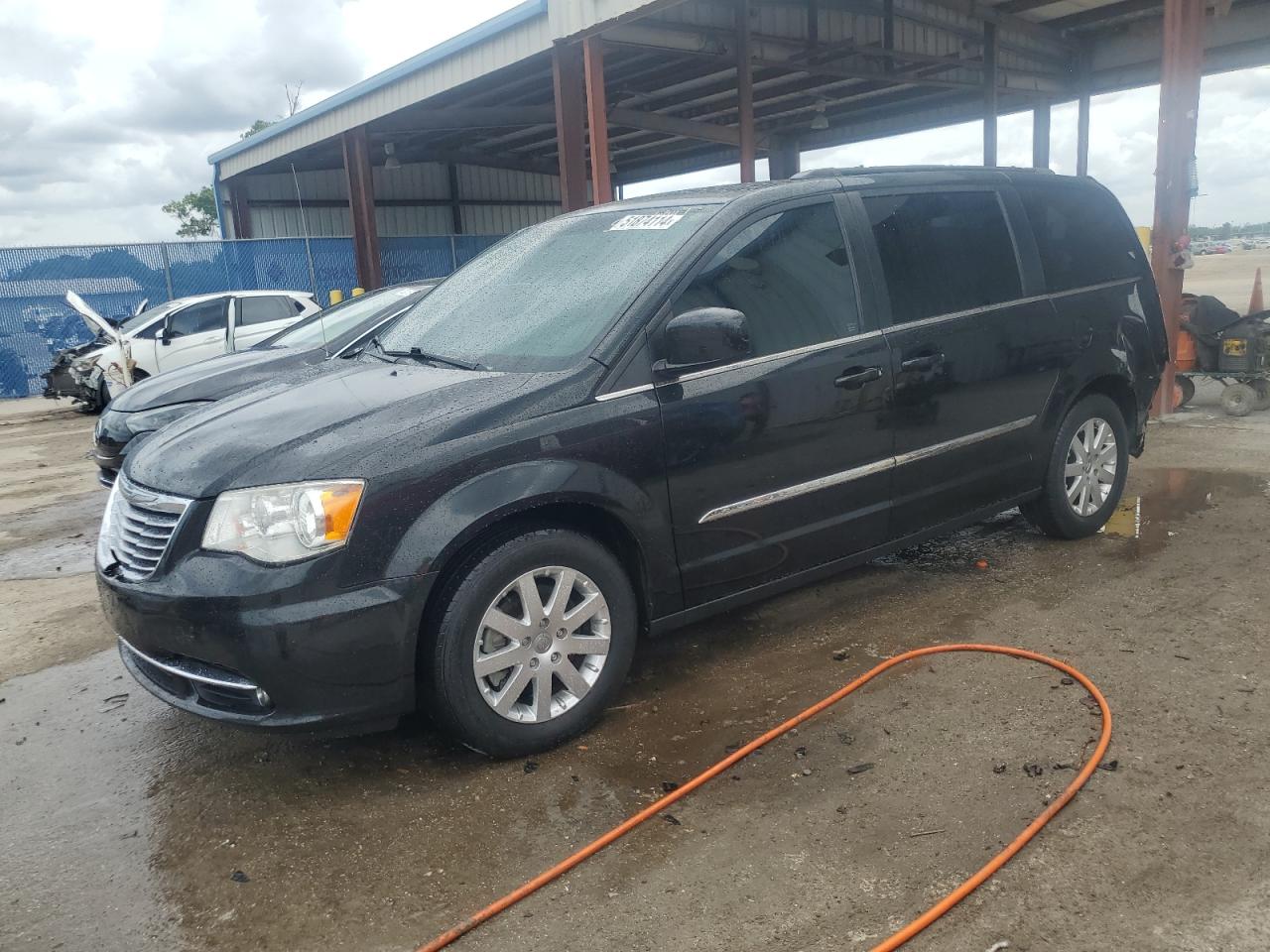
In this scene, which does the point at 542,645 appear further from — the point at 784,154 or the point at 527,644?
the point at 784,154

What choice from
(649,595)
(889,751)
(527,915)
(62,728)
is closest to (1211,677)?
(889,751)

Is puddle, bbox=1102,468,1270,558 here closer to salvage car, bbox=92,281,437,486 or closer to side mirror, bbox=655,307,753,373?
→ side mirror, bbox=655,307,753,373

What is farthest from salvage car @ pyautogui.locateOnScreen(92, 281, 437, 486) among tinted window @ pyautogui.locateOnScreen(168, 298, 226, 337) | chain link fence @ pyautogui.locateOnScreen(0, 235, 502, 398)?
chain link fence @ pyautogui.locateOnScreen(0, 235, 502, 398)

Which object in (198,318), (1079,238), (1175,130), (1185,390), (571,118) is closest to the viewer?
(1079,238)

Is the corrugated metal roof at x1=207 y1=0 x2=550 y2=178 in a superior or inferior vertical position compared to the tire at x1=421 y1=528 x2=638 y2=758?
superior

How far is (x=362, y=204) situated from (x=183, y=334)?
6632mm

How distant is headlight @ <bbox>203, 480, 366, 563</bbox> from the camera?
108 inches

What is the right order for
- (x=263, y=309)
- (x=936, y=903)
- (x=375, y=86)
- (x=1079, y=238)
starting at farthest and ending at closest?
(x=375, y=86), (x=263, y=309), (x=1079, y=238), (x=936, y=903)

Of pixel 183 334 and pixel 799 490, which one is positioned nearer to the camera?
pixel 799 490

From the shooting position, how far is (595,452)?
10.2 feet

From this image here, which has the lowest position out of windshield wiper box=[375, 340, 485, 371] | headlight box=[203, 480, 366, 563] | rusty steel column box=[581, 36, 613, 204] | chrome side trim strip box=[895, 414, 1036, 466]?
chrome side trim strip box=[895, 414, 1036, 466]

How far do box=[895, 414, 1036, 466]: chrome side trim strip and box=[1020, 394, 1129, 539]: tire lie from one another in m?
0.37

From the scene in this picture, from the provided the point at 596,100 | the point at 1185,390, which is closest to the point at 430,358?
the point at 596,100

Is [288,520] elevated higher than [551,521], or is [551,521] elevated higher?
[288,520]
